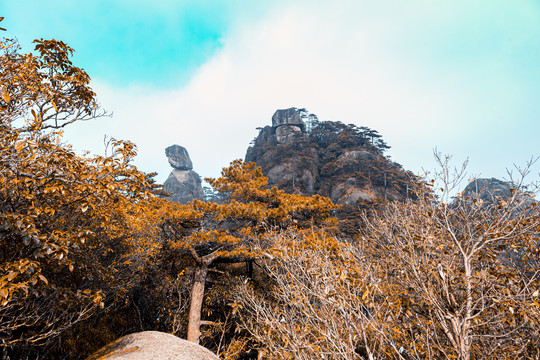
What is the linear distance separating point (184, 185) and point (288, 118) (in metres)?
34.5

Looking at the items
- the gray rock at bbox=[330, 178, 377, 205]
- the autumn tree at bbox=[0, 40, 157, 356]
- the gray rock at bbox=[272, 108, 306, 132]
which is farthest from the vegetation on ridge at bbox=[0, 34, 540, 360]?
the gray rock at bbox=[272, 108, 306, 132]

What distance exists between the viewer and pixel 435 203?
4.88m

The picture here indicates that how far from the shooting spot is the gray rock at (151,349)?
5664mm

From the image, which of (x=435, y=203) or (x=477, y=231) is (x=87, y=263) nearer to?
(x=435, y=203)

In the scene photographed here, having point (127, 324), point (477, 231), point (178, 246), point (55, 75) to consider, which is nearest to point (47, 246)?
point (55, 75)

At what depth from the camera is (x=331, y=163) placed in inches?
1747

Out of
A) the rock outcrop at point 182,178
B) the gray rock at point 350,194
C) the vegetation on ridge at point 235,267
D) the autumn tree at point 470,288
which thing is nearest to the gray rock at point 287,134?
the gray rock at point 350,194

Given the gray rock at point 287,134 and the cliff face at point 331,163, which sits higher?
the gray rock at point 287,134

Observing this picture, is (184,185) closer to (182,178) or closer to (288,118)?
(182,178)

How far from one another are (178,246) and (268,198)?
4731 mm

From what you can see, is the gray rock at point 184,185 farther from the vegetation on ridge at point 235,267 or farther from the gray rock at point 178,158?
the vegetation on ridge at point 235,267

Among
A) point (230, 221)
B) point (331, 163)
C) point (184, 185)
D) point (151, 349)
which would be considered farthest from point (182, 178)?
point (151, 349)

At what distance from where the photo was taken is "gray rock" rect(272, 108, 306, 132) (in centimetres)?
5731

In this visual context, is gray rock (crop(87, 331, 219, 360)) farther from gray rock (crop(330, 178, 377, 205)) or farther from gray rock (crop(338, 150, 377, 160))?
gray rock (crop(338, 150, 377, 160))
